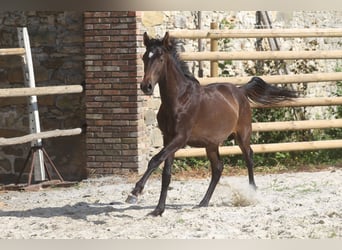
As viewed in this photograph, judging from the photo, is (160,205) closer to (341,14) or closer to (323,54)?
(323,54)

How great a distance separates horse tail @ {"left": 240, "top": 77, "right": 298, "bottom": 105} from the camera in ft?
23.8

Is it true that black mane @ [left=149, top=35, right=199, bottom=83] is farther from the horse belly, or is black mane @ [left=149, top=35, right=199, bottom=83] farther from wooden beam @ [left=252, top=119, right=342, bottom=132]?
wooden beam @ [left=252, top=119, right=342, bottom=132]

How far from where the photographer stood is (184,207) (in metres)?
6.39

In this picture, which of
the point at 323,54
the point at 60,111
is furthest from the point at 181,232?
the point at 323,54

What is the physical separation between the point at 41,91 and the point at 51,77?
0.75 meters

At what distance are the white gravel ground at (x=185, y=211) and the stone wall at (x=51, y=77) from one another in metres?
0.77

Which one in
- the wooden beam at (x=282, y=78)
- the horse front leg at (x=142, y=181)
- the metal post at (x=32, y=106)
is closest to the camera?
the horse front leg at (x=142, y=181)

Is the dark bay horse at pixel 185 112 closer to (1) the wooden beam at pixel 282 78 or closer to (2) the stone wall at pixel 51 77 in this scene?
(1) the wooden beam at pixel 282 78

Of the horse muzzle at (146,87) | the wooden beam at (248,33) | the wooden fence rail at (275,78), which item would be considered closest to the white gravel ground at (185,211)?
the wooden fence rail at (275,78)

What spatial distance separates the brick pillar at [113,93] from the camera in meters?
8.11

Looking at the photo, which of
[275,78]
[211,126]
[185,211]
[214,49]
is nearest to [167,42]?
[211,126]

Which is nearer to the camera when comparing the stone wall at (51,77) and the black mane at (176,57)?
the black mane at (176,57)

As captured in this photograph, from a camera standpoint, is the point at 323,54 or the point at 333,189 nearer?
the point at 333,189

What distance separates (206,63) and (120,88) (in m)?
1.52
